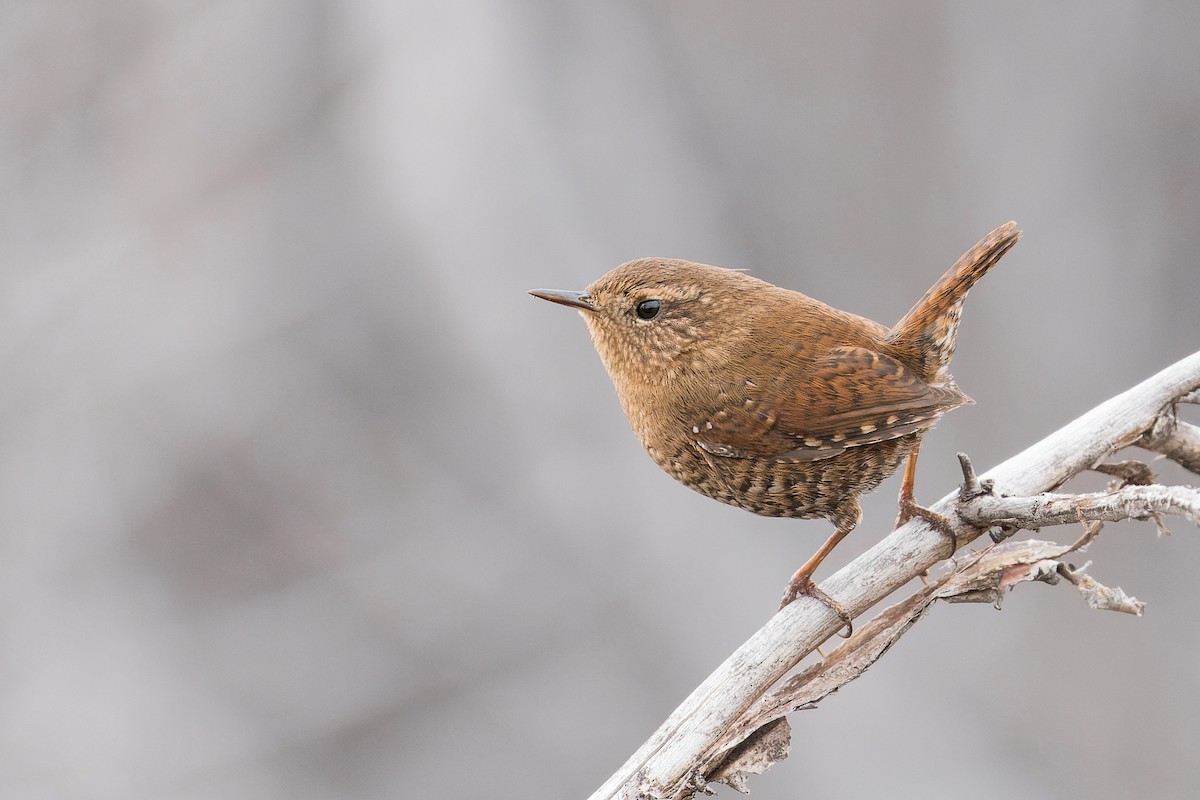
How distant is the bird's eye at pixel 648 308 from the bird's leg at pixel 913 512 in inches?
22.7

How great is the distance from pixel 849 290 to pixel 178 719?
115 inches

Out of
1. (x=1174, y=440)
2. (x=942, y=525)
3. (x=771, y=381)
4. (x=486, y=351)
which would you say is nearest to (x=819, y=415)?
(x=771, y=381)

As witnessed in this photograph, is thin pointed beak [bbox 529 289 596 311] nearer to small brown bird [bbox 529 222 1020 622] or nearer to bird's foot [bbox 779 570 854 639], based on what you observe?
small brown bird [bbox 529 222 1020 622]

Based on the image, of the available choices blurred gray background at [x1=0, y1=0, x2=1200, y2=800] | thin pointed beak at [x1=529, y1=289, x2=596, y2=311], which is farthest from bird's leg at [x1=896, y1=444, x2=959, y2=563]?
blurred gray background at [x1=0, y1=0, x2=1200, y2=800]

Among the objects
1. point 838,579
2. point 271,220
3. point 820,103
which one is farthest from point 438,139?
point 838,579

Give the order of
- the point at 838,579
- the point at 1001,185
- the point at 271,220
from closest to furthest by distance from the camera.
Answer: the point at 838,579 < the point at 1001,185 < the point at 271,220

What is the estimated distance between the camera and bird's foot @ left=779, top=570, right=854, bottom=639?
1737 millimetres

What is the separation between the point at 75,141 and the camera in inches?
149

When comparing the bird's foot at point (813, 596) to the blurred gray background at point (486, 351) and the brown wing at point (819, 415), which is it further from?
the blurred gray background at point (486, 351)

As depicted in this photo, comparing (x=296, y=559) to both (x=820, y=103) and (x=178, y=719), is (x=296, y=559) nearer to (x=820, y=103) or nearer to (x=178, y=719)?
(x=178, y=719)

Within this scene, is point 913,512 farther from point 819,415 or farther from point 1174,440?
point 1174,440

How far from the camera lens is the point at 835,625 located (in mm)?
1748

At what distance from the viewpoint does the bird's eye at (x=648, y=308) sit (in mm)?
1925

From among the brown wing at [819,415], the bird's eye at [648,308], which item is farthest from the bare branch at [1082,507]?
the bird's eye at [648,308]
